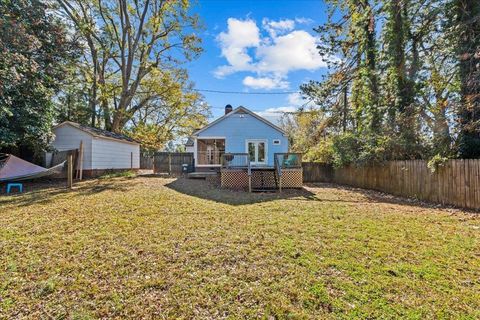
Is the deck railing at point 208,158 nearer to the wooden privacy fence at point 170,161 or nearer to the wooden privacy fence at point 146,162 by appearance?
the wooden privacy fence at point 170,161

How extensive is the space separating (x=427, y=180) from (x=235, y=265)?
8.57 meters

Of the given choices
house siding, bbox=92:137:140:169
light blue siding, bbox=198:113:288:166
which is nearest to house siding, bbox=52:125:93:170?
house siding, bbox=92:137:140:169

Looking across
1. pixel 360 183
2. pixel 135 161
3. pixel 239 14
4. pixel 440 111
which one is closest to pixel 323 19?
pixel 239 14

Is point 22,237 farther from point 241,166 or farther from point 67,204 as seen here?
point 241,166

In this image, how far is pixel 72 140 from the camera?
14633 millimetres

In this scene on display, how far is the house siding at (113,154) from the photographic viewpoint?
1508 centimetres

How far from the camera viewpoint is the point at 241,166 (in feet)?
42.1

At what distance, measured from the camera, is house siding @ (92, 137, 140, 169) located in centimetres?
1508

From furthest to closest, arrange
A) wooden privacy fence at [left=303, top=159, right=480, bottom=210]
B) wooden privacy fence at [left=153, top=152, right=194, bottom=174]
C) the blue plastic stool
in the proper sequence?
wooden privacy fence at [left=153, top=152, right=194, bottom=174]
the blue plastic stool
wooden privacy fence at [left=303, top=159, right=480, bottom=210]

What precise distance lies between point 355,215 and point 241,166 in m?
6.99

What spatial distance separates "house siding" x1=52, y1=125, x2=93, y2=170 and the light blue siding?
669cm

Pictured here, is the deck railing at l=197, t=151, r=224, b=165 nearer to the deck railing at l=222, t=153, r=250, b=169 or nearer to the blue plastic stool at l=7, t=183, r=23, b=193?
the deck railing at l=222, t=153, r=250, b=169

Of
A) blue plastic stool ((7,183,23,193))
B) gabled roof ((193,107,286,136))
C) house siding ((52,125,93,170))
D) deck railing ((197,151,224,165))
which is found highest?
gabled roof ((193,107,286,136))

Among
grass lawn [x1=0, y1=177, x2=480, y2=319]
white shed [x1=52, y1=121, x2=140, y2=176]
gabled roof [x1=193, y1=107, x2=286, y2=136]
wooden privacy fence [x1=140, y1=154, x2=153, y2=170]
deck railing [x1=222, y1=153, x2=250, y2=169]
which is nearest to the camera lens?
grass lawn [x1=0, y1=177, x2=480, y2=319]
